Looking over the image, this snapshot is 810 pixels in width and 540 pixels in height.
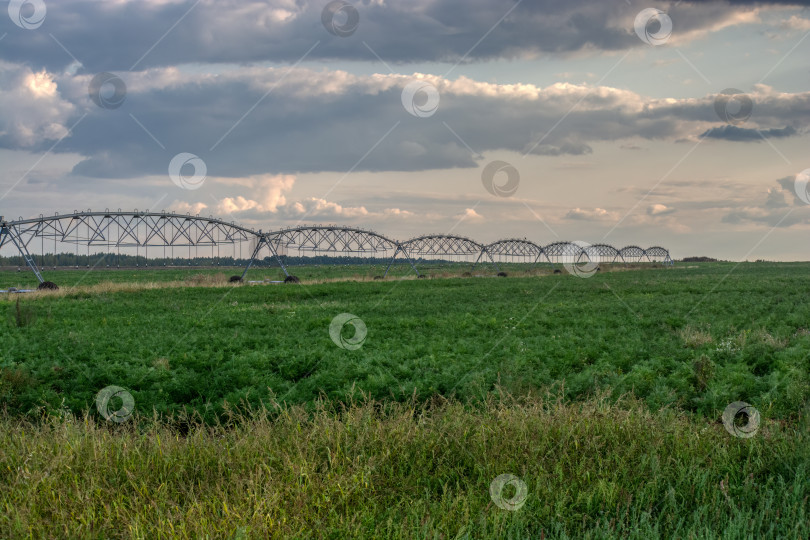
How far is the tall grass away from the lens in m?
5.70

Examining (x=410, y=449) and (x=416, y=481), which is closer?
(x=416, y=481)

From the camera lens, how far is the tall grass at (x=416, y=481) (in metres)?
5.70

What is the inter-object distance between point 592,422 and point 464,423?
1.67 m

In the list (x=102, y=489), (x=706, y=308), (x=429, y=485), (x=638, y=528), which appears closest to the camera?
(x=638, y=528)

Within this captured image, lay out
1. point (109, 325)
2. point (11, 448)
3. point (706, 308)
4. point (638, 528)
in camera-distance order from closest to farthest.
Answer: point (638, 528)
point (11, 448)
point (109, 325)
point (706, 308)

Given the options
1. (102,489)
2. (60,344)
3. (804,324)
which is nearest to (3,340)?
(60,344)

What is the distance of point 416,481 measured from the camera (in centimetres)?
676

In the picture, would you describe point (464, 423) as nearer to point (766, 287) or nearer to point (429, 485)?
point (429, 485)

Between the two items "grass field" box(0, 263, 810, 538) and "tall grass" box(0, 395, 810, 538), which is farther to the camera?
"grass field" box(0, 263, 810, 538)

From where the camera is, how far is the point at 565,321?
2417cm

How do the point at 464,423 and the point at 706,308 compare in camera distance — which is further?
the point at 706,308

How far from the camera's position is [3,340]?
1852 cm

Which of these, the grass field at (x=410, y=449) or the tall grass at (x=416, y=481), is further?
the grass field at (x=410, y=449)

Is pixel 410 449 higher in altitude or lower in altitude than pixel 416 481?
higher
